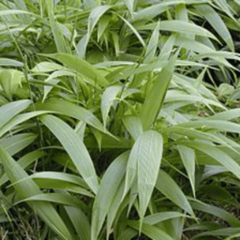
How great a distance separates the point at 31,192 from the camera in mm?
1276

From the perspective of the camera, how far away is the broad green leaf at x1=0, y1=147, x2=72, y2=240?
49.8 inches

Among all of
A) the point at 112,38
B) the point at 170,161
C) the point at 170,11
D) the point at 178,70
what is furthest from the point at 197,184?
the point at 170,11

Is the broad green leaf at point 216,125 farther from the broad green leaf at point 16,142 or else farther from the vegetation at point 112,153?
the broad green leaf at point 16,142

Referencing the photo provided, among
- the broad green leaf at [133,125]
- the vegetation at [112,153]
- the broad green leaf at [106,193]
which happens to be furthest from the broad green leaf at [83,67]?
the broad green leaf at [106,193]

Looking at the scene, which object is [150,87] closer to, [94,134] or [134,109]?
[134,109]

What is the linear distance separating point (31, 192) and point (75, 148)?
0.46 feet

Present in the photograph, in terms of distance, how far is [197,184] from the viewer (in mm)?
1442

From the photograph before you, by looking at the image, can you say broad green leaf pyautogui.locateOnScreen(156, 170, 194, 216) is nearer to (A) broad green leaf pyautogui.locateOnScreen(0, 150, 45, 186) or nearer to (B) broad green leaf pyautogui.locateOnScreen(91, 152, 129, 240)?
(B) broad green leaf pyautogui.locateOnScreen(91, 152, 129, 240)

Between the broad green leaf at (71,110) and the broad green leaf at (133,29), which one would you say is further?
the broad green leaf at (133,29)

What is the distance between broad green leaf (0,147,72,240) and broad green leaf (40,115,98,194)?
4.4 inches

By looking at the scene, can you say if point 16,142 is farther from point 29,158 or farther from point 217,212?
point 217,212

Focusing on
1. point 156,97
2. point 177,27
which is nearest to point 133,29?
point 177,27

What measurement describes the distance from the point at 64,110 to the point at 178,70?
0.59 metres

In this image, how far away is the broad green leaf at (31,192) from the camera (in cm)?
126
